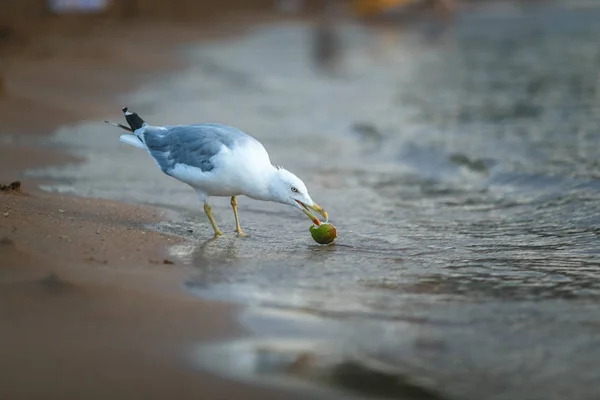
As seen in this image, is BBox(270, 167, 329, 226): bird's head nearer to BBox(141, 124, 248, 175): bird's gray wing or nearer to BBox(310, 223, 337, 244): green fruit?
BBox(310, 223, 337, 244): green fruit

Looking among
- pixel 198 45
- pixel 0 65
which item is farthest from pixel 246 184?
pixel 198 45

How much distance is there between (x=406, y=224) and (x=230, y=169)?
153cm

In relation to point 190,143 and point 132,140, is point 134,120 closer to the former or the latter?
point 132,140

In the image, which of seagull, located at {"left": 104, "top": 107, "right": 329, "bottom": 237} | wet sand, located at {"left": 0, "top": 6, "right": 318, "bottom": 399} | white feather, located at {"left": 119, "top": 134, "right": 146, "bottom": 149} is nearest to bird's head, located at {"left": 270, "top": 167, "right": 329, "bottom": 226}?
seagull, located at {"left": 104, "top": 107, "right": 329, "bottom": 237}

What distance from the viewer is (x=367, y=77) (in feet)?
54.4

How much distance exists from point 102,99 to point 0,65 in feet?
6.61

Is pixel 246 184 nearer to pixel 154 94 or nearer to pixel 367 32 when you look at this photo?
pixel 154 94

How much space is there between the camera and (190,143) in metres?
6.03

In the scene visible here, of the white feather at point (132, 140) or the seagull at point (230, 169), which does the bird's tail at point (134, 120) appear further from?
the seagull at point (230, 169)

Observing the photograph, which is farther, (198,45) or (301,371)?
(198,45)

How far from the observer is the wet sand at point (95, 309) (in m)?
3.51

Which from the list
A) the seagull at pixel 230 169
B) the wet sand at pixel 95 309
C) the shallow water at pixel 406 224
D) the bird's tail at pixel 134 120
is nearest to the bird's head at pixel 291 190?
the seagull at pixel 230 169

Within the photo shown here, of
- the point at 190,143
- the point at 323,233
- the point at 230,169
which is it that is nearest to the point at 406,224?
the point at 323,233

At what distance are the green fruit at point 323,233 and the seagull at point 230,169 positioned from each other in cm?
4
